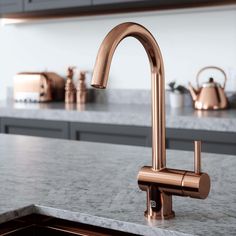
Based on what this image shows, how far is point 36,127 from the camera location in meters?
3.26

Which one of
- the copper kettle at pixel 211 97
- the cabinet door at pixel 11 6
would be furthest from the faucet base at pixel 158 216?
the cabinet door at pixel 11 6

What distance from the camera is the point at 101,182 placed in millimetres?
1256

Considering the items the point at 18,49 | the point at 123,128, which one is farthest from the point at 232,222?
the point at 18,49

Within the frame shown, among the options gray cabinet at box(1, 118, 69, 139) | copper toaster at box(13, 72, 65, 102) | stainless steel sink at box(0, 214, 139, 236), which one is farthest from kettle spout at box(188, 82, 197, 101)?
stainless steel sink at box(0, 214, 139, 236)

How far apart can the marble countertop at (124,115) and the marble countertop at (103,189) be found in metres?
0.93

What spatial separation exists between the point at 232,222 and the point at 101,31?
112 inches

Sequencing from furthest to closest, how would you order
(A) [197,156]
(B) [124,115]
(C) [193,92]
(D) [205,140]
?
(C) [193,92] < (B) [124,115] < (D) [205,140] < (A) [197,156]

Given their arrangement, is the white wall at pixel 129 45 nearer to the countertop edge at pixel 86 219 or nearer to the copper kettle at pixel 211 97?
the copper kettle at pixel 211 97

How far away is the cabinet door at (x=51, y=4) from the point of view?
10.6 ft

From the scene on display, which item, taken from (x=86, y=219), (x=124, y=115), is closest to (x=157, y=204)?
(x=86, y=219)

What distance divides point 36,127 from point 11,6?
3.04ft

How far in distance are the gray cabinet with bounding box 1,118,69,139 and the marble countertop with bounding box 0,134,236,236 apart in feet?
4.46

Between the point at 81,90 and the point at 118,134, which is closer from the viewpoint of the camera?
the point at 118,134

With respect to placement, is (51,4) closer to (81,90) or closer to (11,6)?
(11,6)
